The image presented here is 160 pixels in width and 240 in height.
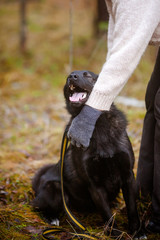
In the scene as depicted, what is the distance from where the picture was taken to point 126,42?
1.80m

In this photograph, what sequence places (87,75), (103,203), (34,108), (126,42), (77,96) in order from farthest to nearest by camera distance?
(34,108), (87,75), (77,96), (103,203), (126,42)

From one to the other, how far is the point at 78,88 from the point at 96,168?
0.77m

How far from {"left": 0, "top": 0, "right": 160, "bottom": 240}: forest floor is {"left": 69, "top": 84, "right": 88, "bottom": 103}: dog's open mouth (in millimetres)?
605

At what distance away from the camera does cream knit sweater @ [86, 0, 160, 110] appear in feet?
5.75

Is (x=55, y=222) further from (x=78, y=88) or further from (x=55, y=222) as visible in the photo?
(x=78, y=88)

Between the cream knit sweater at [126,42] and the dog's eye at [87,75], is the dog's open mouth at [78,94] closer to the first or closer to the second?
the dog's eye at [87,75]

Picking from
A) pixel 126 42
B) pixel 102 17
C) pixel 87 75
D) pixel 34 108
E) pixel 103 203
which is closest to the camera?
pixel 126 42

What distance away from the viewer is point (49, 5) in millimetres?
12969

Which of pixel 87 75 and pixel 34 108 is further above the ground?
pixel 87 75

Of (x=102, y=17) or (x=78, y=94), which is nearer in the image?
(x=78, y=94)

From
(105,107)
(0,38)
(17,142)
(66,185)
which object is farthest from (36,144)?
(0,38)

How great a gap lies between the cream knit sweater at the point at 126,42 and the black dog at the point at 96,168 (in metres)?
0.66

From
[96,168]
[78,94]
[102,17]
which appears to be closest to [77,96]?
[78,94]

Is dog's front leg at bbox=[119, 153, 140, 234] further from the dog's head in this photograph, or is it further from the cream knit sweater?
the cream knit sweater
